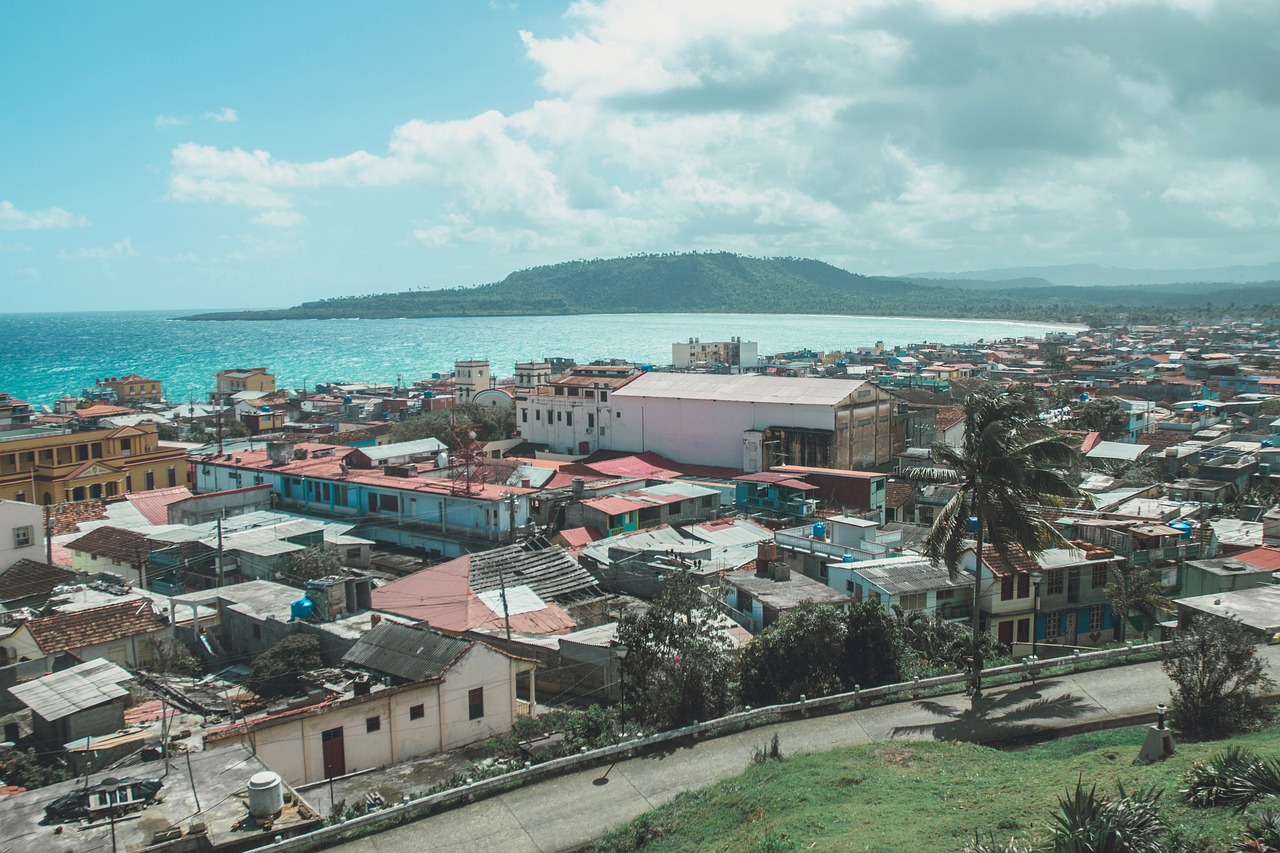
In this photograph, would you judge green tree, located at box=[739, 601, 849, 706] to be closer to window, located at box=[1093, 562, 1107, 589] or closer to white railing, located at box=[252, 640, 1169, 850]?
white railing, located at box=[252, 640, 1169, 850]

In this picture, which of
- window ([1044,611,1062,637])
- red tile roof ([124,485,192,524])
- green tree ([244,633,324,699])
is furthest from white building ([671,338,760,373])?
green tree ([244,633,324,699])

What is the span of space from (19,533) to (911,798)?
24584 mm

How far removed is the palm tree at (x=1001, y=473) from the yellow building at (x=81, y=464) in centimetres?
3860

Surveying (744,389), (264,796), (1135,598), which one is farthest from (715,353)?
(264,796)

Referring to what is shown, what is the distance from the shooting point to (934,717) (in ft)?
58.1

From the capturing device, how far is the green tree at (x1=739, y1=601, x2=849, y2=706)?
1867 cm

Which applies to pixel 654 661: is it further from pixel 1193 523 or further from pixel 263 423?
pixel 263 423

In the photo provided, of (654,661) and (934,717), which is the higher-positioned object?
(654,661)

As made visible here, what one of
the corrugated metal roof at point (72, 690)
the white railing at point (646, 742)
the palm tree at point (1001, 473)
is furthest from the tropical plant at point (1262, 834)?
the corrugated metal roof at point (72, 690)

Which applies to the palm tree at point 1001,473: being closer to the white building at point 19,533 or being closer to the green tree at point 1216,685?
the green tree at point 1216,685

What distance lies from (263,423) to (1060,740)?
69.2m

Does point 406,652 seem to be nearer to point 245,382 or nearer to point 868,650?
point 868,650

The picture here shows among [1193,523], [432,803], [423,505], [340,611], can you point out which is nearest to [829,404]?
[1193,523]

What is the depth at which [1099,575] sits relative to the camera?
2594cm
